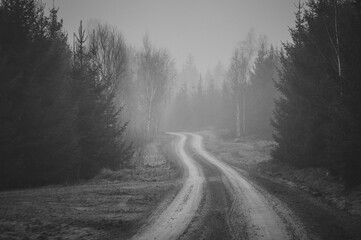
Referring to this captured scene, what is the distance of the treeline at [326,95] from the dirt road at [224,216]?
13.2 feet

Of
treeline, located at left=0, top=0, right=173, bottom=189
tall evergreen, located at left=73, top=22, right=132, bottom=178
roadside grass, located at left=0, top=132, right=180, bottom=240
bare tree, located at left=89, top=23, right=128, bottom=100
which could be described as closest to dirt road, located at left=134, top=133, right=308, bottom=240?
roadside grass, located at left=0, top=132, right=180, bottom=240

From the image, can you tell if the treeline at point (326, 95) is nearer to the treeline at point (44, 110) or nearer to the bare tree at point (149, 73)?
the treeline at point (44, 110)

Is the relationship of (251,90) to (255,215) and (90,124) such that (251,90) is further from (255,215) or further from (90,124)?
(255,215)

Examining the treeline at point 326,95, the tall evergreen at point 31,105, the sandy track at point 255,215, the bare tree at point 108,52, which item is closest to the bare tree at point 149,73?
the bare tree at point 108,52

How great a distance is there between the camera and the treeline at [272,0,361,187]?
10195mm

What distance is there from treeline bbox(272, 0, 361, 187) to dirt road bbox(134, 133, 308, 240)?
4.02 metres

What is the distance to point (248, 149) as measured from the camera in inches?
1126

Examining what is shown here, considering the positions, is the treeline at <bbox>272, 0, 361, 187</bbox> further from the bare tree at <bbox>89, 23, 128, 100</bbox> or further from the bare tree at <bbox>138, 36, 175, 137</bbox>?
the bare tree at <bbox>138, 36, 175, 137</bbox>

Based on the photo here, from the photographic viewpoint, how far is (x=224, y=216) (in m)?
8.30

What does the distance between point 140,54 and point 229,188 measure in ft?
106

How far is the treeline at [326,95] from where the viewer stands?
33.4 feet

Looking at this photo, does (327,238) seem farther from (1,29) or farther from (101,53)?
(101,53)

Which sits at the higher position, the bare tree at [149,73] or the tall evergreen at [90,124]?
the bare tree at [149,73]

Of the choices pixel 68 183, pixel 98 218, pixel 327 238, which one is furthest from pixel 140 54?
pixel 327 238
